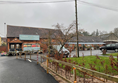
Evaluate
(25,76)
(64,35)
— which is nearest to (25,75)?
(25,76)

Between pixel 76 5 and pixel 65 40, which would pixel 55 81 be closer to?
pixel 65 40

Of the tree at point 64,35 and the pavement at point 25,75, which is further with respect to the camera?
the tree at point 64,35

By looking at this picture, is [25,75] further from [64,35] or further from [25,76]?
[64,35]

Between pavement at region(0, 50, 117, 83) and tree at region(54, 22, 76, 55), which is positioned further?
tree at region(54, 22, 76, 55)

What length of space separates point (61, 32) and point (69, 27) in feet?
2.80

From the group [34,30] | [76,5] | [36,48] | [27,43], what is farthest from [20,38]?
[76,5]

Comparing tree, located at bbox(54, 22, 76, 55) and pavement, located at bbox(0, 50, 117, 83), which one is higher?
tree, located at bbox(54, 22, 76, 55)

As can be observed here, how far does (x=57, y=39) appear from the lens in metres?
8.34

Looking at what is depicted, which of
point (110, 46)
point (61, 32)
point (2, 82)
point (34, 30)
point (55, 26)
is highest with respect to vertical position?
point (34, 30)

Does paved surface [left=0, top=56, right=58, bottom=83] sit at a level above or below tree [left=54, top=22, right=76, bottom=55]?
below

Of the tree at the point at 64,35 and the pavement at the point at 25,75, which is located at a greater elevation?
the tree at the point at 64,35

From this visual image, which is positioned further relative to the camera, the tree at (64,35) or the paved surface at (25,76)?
the tree at (64,35)

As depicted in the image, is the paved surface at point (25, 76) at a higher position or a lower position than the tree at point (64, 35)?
lower

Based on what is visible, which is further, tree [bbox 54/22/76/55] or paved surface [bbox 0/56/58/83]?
tree [bbox 54/22/76/55]
